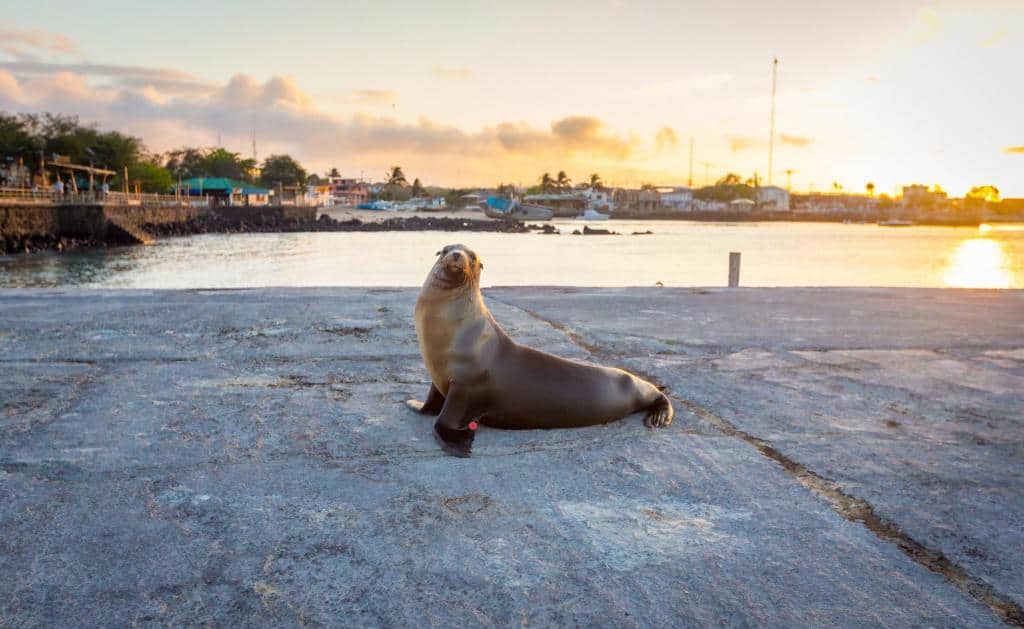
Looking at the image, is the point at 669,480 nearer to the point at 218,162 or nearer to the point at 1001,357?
the point at 1001,357

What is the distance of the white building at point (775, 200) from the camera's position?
17800 cm

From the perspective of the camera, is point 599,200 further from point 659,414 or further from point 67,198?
point 659,414

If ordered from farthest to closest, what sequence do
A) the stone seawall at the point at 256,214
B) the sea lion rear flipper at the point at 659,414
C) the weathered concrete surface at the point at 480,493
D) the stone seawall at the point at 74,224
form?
the stone seawall at the point at 256,214
the stone seawall at the point at 74,224
the sea lion rear flipper at the point at 659,414
the weathered concrete surface at the point at 480,493

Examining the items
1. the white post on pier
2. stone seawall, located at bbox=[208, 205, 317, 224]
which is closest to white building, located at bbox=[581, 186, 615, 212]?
stone seawall, located at bbox=[208, 205, 317, 224]

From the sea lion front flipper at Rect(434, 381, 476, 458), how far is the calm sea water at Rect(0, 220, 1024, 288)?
18.8 meters

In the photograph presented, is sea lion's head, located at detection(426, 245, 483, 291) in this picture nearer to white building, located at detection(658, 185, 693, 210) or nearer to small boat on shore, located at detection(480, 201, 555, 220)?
small boat on shore, located at detection(480, 201, 555, 220)

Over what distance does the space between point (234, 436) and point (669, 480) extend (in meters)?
1.92

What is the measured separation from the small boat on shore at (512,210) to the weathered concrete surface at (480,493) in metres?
109

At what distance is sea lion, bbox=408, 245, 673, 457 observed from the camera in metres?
3.26

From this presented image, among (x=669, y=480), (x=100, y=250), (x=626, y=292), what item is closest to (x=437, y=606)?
(x=669, y=480)

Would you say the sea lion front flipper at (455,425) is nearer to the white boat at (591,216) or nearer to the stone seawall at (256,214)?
the stone seawall at (256,214)

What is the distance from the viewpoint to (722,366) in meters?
4.88

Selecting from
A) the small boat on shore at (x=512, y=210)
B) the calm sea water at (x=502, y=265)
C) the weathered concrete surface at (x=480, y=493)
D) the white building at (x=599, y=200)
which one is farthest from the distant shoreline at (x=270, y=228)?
the white building at (x=599, y=200)

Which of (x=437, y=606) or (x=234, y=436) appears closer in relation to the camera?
(x=437, y=606)
